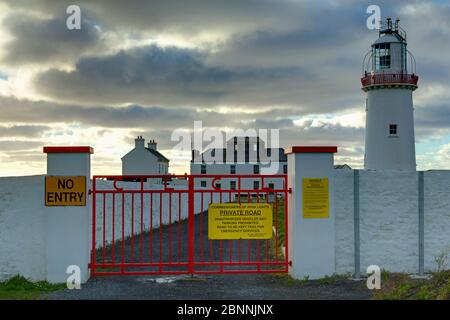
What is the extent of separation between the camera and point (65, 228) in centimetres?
1141

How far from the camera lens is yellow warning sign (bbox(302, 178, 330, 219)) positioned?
38.0 feet

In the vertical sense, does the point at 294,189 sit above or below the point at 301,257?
above

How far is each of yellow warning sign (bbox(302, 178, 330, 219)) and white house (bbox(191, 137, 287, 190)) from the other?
6320 cm

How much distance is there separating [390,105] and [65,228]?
92.7 ft

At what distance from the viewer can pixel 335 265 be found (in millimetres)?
11805

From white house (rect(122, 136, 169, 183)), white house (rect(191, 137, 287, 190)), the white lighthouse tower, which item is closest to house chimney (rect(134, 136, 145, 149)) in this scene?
white house (rect(122, 136, 169, 183))

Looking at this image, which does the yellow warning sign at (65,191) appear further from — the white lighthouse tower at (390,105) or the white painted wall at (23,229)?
the white lighthouse tower at (390,105)

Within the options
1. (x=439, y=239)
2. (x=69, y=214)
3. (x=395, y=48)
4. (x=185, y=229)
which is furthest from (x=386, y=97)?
(x=69, y=214)

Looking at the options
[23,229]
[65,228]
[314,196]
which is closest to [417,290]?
[314,196]

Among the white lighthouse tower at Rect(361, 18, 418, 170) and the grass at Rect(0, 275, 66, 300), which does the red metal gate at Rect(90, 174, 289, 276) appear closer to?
the grass at Rect(0, 275, 66, 300)
